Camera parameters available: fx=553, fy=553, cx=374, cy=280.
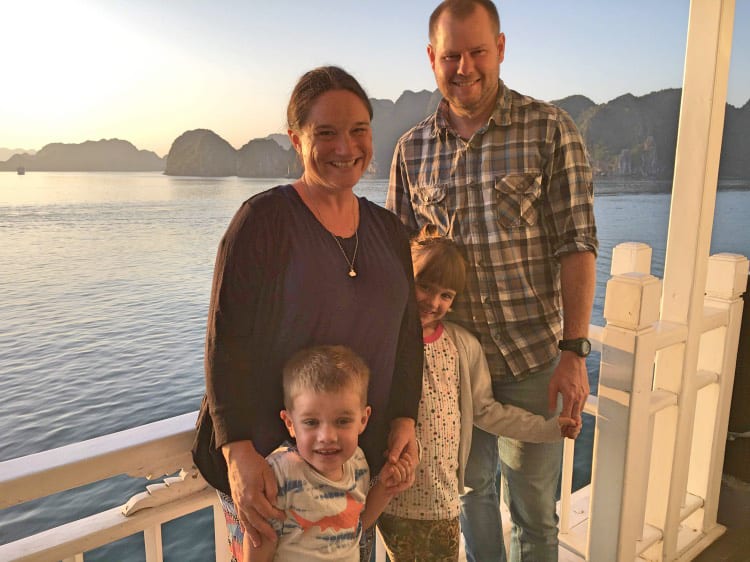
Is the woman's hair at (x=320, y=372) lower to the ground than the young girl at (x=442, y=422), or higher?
higher

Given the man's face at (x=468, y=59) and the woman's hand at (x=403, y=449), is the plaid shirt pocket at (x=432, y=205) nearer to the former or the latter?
the man's face at (x=468, y=59)

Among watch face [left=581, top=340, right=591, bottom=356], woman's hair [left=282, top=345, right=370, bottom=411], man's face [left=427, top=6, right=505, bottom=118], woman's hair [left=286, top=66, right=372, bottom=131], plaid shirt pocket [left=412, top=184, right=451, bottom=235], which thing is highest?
man's face [left=427, top=6, right=505, bottom=118]

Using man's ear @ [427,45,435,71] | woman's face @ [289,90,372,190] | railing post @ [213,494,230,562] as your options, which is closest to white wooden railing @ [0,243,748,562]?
railing post @ [213,494,230,562]

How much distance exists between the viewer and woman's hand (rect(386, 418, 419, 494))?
3.35 ft

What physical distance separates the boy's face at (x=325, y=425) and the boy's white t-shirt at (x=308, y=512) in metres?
0.02

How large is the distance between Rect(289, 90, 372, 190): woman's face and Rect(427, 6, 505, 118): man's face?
1.33 feet

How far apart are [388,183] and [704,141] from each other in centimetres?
96

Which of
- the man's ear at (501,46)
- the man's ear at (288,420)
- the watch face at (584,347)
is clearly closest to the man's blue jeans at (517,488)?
the watch face at (584,347)

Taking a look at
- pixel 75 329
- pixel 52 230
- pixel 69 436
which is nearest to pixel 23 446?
pixel 69 436

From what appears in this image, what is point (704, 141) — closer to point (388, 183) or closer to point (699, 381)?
point (699, 381)

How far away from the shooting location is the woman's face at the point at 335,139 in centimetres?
92

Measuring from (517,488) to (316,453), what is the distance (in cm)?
71

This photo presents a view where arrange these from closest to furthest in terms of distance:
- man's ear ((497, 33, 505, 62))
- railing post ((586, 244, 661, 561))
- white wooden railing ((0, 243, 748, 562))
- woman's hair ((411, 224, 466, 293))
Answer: white wooden railing ((0, 243, 748, 562)) < woman's hair ((411, 224, 466, 293)) < man's ear ((497, 33, 505, 62)) < railing post ((586, 244, 661, 561))

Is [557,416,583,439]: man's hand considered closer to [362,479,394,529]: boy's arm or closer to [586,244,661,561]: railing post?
[586,244,661,561]: railing post
